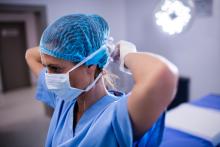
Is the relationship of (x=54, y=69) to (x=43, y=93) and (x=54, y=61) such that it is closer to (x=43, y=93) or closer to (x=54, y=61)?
(x=54, y=61)

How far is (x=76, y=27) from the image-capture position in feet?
2.55

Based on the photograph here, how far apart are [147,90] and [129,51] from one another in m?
0.24

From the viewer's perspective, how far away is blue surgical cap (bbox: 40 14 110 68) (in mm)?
774

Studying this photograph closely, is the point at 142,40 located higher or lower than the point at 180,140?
higher

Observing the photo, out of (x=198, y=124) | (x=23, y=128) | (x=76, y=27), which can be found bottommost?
(x=23, y=128)

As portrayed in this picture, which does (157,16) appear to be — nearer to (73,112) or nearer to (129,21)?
(73,112)

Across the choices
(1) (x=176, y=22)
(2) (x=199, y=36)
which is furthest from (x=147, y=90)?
(2) (x=199, y=36)

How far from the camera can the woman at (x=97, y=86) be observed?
2.08ft

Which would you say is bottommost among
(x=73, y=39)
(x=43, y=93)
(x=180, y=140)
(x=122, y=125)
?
(x=180, y=140)

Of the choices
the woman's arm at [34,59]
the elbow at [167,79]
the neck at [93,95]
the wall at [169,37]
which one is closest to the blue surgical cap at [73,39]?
the neck at [93,95]

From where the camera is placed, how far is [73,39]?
78cm

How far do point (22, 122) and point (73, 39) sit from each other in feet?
10.4

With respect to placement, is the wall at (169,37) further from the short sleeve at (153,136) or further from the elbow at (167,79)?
the elbow at (167,79)

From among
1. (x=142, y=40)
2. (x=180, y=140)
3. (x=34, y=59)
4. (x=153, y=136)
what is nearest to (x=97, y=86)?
(x=153, y=136)
